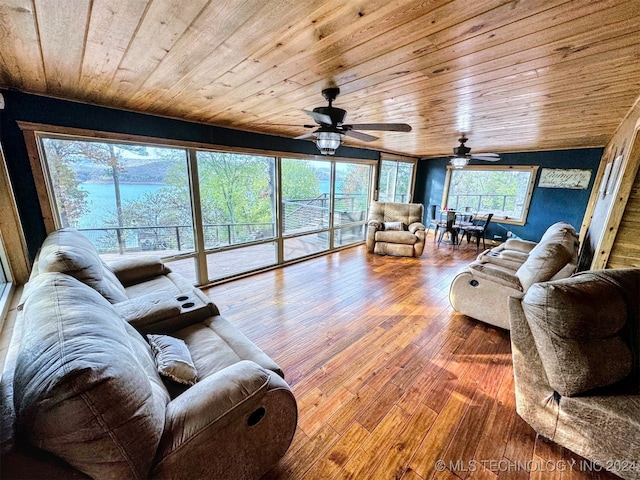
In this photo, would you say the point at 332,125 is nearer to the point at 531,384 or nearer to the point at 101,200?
the point at 531,384

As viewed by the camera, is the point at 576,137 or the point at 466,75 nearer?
the point at 466,75

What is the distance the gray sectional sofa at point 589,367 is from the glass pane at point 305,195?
3.51m

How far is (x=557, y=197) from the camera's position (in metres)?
5.30

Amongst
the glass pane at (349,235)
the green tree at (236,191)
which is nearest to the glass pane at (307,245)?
the glass pane at (349,235)

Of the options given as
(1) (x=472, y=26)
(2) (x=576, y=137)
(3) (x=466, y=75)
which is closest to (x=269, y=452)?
(1) (x=472, y=26)

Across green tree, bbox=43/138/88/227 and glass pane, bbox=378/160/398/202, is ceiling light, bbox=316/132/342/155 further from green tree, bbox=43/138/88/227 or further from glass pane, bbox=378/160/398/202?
glass pane, bbox=378/160/398/202

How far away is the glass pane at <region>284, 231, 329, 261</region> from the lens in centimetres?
476

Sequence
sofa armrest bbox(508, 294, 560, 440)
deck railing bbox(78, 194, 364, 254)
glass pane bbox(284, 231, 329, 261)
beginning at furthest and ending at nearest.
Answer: glass pane bbox(284, 231, 329, 261), deck railing bbox(78, 194, 364, 254), sofa armrest bbox(508, 294, 560, 440)

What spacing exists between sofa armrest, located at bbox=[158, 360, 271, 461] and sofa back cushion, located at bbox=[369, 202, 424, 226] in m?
4.66

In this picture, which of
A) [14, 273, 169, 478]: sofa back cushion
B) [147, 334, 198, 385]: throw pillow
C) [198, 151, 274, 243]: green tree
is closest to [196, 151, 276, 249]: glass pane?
[198, 151, 274, 243]: green tree

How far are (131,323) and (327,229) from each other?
3.90 meters

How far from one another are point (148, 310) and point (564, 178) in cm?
723

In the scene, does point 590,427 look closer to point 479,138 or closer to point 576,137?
point 479,138

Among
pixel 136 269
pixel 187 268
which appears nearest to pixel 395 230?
pixel 187 268
